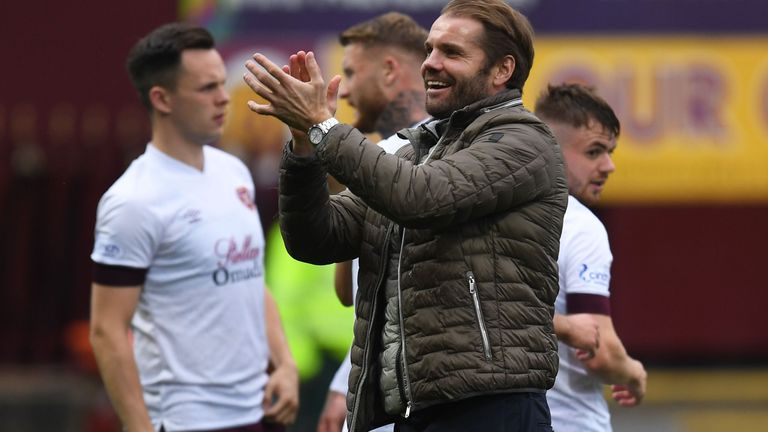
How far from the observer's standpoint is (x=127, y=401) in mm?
4898

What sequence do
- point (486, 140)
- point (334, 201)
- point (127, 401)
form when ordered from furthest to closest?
1. point (127, 401)
2. point (334, 201)
3. point (486, 140)

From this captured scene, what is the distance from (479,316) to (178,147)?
197 centimetres

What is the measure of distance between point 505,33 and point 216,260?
1.64 metres

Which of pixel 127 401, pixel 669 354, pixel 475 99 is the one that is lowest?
pixel 669 354

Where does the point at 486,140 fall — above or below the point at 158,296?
above

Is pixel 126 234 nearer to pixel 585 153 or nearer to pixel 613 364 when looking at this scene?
pixel 585 153

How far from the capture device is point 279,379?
531 centimetres

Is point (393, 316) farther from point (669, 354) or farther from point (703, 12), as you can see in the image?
point (669, 354)

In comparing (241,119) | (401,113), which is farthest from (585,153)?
(241,119)

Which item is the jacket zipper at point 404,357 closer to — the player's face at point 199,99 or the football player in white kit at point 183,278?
the football player in white kit at point 183,278

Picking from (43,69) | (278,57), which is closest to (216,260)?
(278,57)

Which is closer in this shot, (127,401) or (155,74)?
(127,401)

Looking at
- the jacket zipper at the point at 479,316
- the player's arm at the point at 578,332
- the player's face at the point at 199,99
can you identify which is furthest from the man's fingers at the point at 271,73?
the player's face at the point at 199,99

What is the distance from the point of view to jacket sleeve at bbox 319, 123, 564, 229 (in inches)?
140
